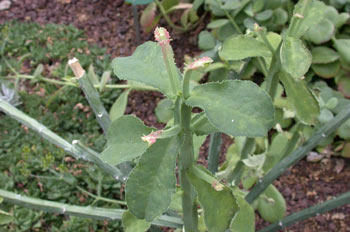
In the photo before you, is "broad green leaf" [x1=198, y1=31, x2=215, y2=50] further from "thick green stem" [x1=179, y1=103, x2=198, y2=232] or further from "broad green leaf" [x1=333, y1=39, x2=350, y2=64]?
"thick green stem" [x1=179, y1=103, x2=198, y2=232]

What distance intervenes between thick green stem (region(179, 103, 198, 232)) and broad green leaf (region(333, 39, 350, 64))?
0.86 metres

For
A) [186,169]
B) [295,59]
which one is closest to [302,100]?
[295,59]

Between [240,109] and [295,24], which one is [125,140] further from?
[295,24]

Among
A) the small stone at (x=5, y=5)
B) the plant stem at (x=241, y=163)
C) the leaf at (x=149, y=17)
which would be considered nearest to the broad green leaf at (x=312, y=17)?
the plant stem at (x=241, y=163)

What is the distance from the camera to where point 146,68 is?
57 cm

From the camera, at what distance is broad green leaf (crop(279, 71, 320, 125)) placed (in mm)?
748

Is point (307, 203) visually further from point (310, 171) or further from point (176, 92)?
point (176, 92)

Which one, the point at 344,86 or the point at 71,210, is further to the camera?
the point at 344,86

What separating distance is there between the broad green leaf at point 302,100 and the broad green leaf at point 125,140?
0.29 metres

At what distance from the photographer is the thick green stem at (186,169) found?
0.56 metres

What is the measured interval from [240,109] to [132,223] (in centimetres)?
39

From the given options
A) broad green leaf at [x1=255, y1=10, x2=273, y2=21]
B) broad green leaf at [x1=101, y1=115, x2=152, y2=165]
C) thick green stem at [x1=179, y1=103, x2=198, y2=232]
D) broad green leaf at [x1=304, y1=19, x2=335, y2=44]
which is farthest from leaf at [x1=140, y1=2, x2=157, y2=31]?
broad green leaf at [x1=101, y1=115, x2=152, y2=165]

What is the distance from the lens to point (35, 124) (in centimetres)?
92

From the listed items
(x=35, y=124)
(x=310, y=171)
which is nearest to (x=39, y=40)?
(x=35, y=124)
